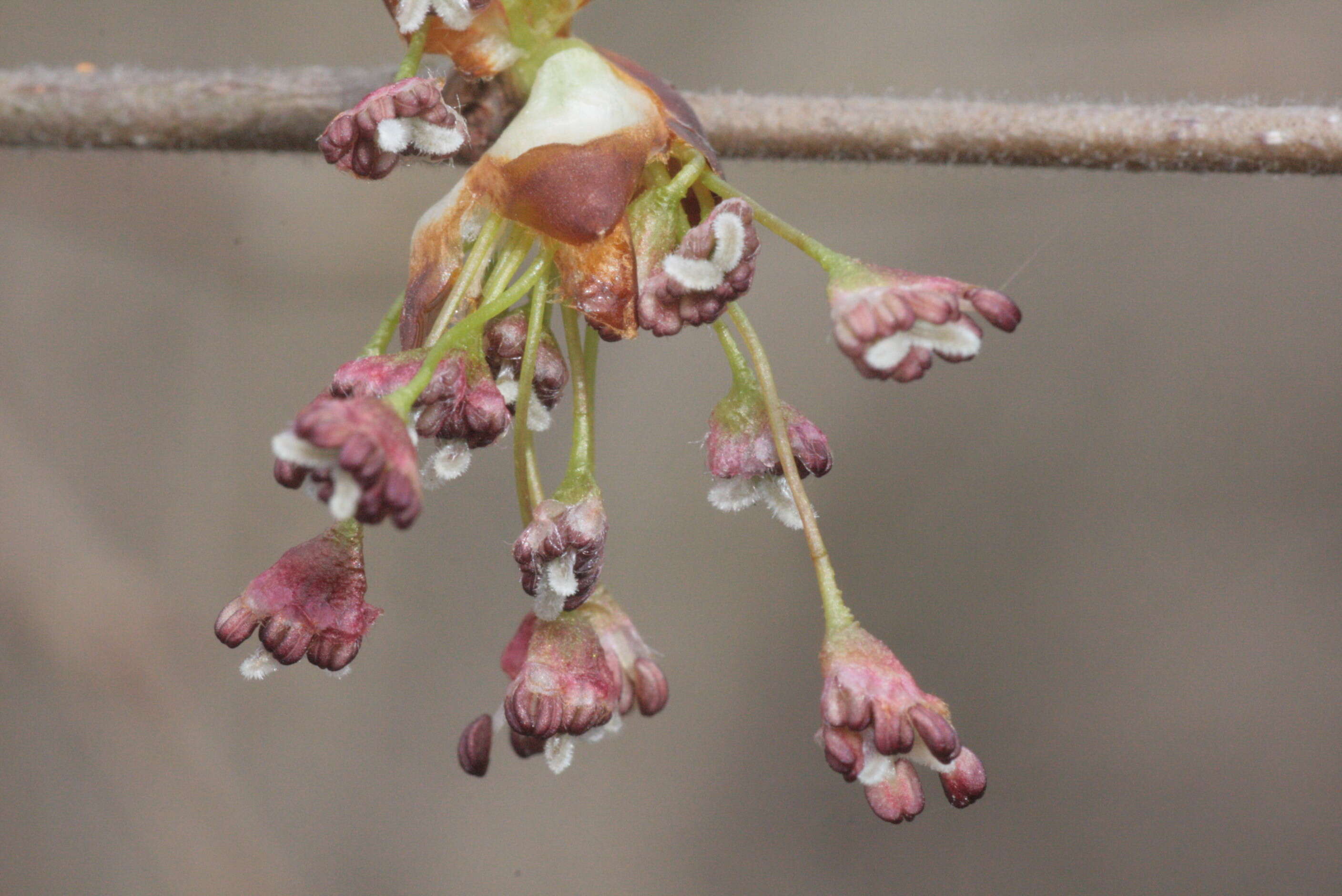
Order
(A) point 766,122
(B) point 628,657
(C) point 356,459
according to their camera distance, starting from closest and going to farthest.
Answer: (C) point 356,459, (B) point 628,657, (A) point 766,122

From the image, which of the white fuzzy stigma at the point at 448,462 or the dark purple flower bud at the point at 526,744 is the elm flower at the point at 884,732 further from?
the white fuzzy stigma at the point at 448,462

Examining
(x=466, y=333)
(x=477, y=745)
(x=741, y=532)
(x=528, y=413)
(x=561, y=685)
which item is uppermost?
(x=466, y=333)

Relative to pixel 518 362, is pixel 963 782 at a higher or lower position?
lower

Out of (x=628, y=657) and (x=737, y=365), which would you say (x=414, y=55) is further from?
(x=628, y=657)

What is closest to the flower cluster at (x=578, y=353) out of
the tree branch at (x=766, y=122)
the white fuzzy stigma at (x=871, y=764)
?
the white fuzzy stigma at (x=871, y=764)

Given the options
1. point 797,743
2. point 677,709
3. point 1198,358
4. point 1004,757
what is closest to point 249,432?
point 677,709

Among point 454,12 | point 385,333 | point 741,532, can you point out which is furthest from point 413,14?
point 741,532

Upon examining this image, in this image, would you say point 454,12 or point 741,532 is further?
point 741,532
